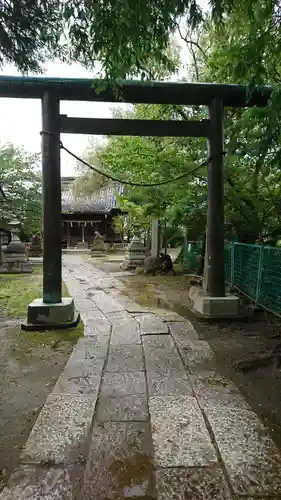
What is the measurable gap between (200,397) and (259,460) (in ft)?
2.83

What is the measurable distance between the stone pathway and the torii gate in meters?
1.35

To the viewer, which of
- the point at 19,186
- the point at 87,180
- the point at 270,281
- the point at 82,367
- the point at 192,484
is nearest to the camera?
the point at 192,484

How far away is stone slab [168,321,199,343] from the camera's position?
15.1 feet

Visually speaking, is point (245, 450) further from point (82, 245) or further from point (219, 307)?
point (82, 245)

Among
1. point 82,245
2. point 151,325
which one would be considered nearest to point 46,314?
point 151,325

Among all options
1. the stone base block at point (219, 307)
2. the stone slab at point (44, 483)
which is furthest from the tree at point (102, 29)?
the stone base block at point (219, 307)

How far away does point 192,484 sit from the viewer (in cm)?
184

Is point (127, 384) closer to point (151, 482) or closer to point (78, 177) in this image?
point (151, 482)

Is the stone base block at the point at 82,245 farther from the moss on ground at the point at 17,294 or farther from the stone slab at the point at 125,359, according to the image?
the stone slab at the point at 125,359

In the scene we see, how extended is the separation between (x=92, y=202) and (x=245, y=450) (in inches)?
1148

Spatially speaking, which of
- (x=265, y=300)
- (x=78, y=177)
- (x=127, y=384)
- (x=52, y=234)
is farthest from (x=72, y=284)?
(x=78, y=177)

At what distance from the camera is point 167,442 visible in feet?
7.28

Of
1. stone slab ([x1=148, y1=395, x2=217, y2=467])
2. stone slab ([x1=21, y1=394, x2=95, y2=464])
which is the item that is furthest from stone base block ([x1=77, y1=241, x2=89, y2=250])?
stone slab ([x1=148, y1=395, x2=217, y2=467])

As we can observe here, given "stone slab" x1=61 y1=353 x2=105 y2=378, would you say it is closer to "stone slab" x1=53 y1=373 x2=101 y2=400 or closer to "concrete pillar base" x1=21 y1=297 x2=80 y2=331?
"stone slab" x1=53 y1=373 x2=101 y2=400
